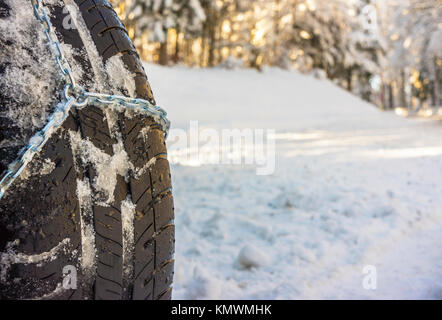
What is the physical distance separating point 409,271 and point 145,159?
74.8 inches

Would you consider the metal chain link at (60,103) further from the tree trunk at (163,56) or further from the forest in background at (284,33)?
the tree trunk at (163,56)

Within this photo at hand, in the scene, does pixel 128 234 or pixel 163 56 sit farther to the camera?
pixel 163 56

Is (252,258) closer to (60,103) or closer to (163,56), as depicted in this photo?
(60,103)

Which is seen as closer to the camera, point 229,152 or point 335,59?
point 229,152

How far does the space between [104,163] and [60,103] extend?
0.19 metres

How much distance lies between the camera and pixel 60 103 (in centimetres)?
95

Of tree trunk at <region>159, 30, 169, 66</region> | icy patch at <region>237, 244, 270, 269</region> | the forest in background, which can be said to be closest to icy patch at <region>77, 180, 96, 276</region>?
icy patch at <region>237, 244, 270, 269</region>

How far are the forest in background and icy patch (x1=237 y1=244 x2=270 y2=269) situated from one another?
1265 cm

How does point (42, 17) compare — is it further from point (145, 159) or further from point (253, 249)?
point (253, 249)

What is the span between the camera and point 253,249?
2451 mm

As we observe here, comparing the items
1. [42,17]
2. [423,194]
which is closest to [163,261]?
[42,17]

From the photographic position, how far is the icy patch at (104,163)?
38.3 inches

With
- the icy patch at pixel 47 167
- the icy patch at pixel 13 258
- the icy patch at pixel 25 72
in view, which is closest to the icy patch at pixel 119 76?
the icy patch at pixel 25 72

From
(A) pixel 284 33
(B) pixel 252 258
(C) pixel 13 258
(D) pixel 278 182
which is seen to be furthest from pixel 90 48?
(A) pixel 284 33
